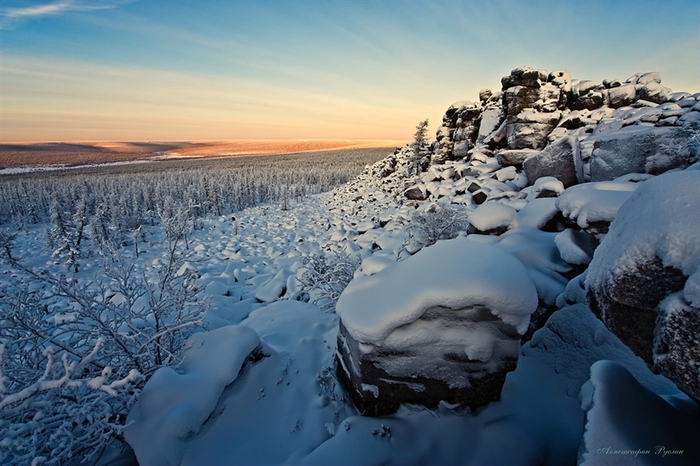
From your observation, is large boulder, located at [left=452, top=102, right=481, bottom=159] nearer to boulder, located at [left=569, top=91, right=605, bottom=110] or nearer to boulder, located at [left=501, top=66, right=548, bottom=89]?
boulder, located at [left=501, top=66, right=548, bottom=89]

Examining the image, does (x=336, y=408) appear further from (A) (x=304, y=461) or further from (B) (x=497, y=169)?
(B) (x=497, y=169)

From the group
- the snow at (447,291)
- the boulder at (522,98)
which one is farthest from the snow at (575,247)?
the boulder at (522,98)

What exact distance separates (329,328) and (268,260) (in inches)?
455

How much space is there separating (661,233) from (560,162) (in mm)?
8774

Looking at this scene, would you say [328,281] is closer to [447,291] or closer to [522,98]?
[447,291]

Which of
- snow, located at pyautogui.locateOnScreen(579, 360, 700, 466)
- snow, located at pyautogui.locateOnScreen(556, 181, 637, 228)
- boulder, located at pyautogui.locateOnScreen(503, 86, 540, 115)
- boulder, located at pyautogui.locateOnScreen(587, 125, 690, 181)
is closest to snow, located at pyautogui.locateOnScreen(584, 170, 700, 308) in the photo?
snow, located at pyautogui.locateOnScreen(579, 360, 700, 466)

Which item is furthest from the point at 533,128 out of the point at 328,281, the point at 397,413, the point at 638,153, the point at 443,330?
the point at 397,413

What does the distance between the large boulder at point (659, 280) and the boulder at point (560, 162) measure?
7686mm

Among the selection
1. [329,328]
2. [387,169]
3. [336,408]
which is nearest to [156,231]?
[387,169]

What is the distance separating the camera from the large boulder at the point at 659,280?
5.84 ft

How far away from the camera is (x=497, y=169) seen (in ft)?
47.1

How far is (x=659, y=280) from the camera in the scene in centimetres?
196

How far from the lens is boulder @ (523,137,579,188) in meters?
8.78

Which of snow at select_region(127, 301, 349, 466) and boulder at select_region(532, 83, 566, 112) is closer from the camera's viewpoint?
snow at select_region(127, 301, 349, 466)
